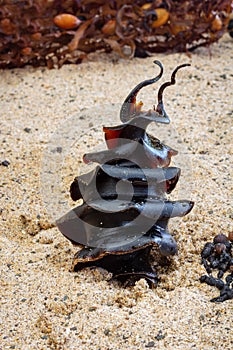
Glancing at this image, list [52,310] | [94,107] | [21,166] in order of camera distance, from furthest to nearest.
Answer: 1. [94,107]
2. [21,166]
3. [52,310]

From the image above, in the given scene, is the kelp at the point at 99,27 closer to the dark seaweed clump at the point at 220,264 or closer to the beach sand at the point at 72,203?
the beach sand at the point at 72,203

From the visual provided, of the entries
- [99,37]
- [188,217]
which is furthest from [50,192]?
[99,37]

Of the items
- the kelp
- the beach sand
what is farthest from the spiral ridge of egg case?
the kelp

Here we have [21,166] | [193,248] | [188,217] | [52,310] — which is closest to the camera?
[52,310]

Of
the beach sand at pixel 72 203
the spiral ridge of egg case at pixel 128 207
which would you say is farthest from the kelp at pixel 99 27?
the spiral ridge of egg case at pixel 128 207

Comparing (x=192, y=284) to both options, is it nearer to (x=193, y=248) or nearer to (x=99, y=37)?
(x=193, y=248)

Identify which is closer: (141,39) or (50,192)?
(50,192)

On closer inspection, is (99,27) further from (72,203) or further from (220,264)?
(220,264)
